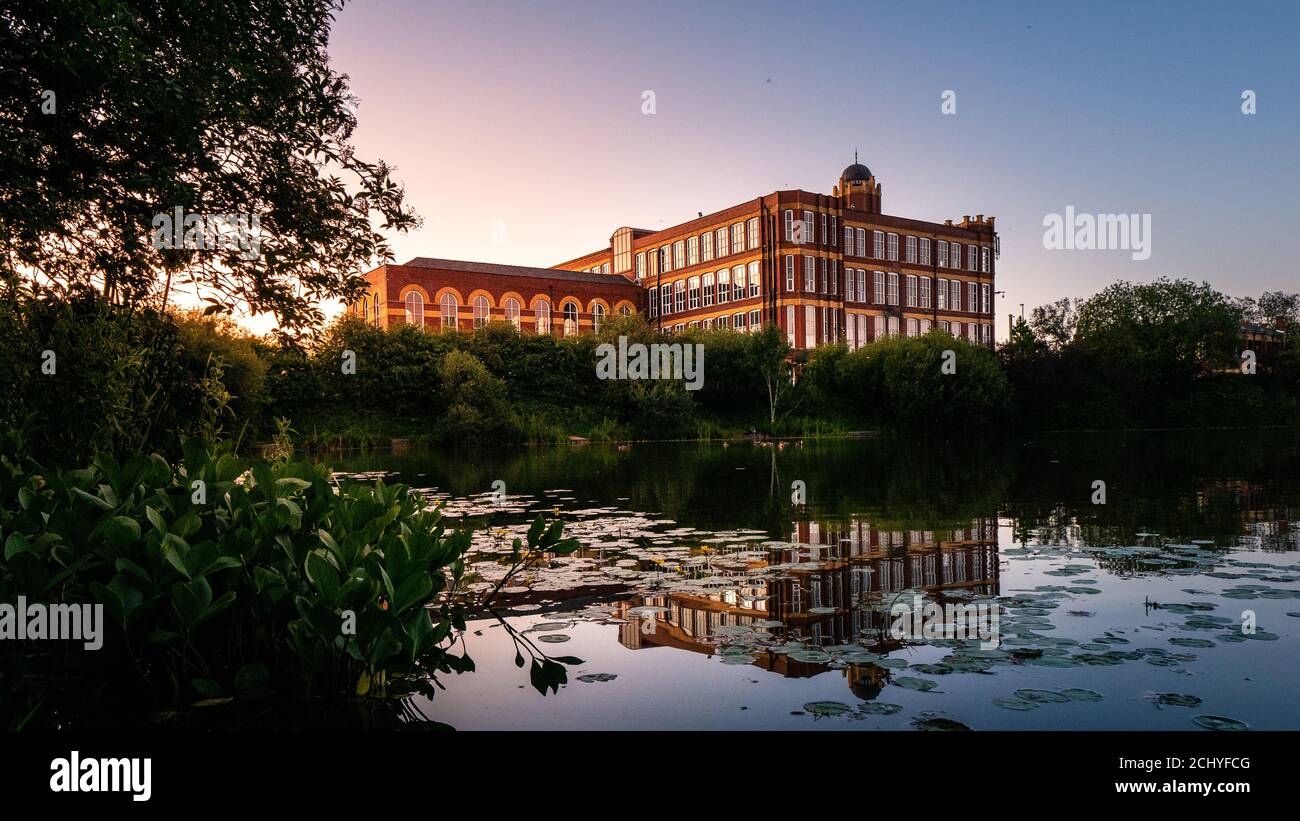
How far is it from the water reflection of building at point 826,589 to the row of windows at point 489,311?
46.5 meters

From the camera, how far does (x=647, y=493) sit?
14812 mm

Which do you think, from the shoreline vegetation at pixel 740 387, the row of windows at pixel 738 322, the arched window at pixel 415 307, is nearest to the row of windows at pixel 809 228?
the row of windows at pixel 738 322

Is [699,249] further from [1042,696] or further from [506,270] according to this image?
[1042,696]

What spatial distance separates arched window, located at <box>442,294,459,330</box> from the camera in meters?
58.9

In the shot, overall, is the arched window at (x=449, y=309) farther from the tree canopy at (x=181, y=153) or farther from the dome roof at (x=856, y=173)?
the tree canopy at (x=181, y=153)

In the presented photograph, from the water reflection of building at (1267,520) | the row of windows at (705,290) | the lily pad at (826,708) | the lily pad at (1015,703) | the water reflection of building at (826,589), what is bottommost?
the lily pad at (826,708)

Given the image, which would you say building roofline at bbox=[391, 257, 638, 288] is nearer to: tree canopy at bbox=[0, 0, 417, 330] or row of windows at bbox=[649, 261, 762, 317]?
row of windows at bbox=[649, 261, 762, 317]

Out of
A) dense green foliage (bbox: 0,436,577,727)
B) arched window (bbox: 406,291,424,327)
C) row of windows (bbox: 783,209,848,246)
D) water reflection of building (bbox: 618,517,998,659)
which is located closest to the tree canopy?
dense green foliage (bbox: 0,436,577,727)

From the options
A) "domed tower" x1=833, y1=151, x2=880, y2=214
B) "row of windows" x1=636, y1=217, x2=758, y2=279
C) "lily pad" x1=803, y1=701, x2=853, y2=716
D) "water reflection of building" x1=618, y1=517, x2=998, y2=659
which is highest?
"domed tower" x1=833, y1=151, x2=880, y2=214

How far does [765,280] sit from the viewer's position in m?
61.1

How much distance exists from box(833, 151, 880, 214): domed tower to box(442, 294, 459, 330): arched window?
34.2m

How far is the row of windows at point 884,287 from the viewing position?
6138cm
